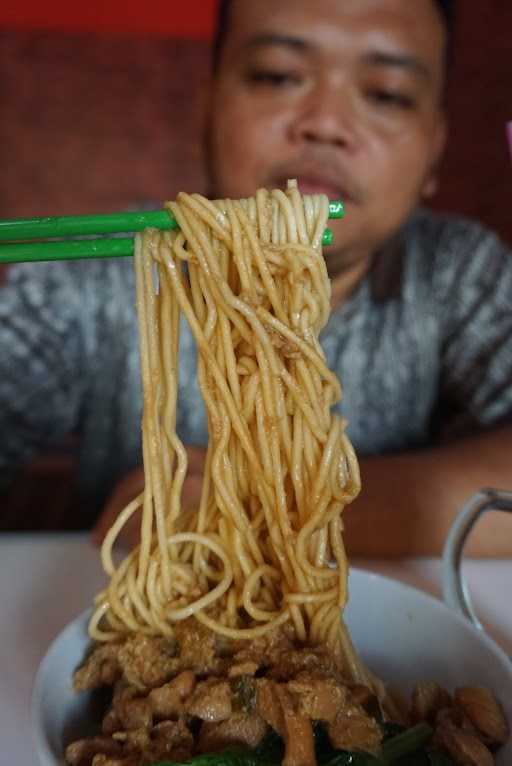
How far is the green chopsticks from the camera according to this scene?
542 mm

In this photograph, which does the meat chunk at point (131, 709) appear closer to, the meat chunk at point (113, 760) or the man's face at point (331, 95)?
the meat chunk at point (113, 760)

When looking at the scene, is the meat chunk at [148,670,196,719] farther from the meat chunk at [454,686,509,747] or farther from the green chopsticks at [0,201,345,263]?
the green chopsticks at [0,201,345,263]

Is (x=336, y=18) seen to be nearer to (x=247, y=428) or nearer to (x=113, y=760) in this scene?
(x=247, y=428)

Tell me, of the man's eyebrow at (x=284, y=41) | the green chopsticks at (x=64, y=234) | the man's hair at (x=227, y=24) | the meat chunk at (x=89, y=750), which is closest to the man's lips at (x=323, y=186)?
the man's eyebrow at (x=284, y=41)

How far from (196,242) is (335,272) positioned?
1134mm

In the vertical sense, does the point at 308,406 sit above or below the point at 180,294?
below

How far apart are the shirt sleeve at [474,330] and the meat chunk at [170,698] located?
117 cm

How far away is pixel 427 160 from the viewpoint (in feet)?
5.59

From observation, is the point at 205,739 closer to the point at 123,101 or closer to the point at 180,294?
the point at 180,294

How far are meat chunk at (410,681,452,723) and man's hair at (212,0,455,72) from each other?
1494 millimetres

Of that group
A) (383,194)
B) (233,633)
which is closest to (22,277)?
(383,194)

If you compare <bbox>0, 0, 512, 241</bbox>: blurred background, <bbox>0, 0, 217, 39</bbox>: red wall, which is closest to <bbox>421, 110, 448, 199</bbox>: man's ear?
<bbox>0, 0, 512, 241</bbox>: blurred background

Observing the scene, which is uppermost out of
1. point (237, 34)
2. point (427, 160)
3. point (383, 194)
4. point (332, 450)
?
point (237, 34)

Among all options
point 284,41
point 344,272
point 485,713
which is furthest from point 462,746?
point 284,41
